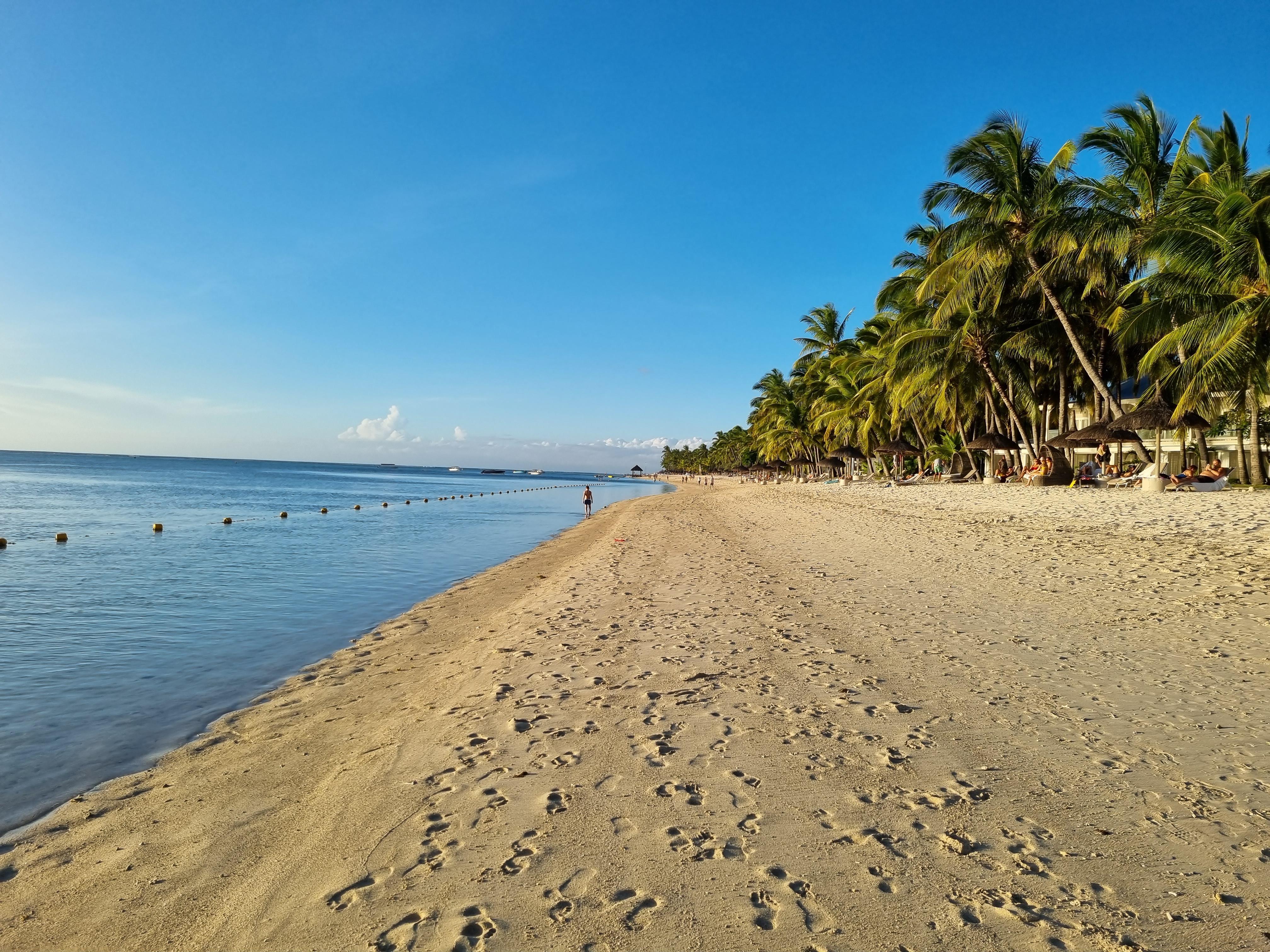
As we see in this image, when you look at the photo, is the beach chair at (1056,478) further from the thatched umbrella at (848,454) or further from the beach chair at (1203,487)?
the thatched umbrella at (848,454)

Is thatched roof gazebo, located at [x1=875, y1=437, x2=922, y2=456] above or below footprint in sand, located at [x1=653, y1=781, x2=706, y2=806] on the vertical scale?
above

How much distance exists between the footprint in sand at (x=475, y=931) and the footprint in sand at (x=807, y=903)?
4.06ft

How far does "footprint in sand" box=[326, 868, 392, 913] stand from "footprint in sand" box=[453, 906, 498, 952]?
1.72ft

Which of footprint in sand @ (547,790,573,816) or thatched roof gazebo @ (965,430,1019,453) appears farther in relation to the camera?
thatched roof gazebo @ (965,430,1019,453)

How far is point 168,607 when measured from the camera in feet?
37.3

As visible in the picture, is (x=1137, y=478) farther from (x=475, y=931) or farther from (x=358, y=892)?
(x=358, y=892)

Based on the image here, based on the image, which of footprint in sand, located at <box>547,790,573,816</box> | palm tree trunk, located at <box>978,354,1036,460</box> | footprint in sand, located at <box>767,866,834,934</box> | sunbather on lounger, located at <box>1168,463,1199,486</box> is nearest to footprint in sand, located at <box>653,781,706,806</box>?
footprint in sand, located at <box>547,790,573,816</box>

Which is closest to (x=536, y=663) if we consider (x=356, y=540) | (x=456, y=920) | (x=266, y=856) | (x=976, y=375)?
(x=266, y=856)

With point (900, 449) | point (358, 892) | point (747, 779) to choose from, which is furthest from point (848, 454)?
point (358, 892)

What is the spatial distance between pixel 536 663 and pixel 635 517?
23.6m

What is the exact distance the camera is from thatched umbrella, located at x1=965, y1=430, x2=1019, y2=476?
29.6 m

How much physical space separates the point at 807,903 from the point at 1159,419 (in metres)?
23.2

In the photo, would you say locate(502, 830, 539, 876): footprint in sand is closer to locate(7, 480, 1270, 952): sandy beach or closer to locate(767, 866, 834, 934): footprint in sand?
locate(7, 480, 1270, 952): sandy beach

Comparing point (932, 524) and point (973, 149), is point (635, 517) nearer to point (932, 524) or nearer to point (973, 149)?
point (932, 524)
